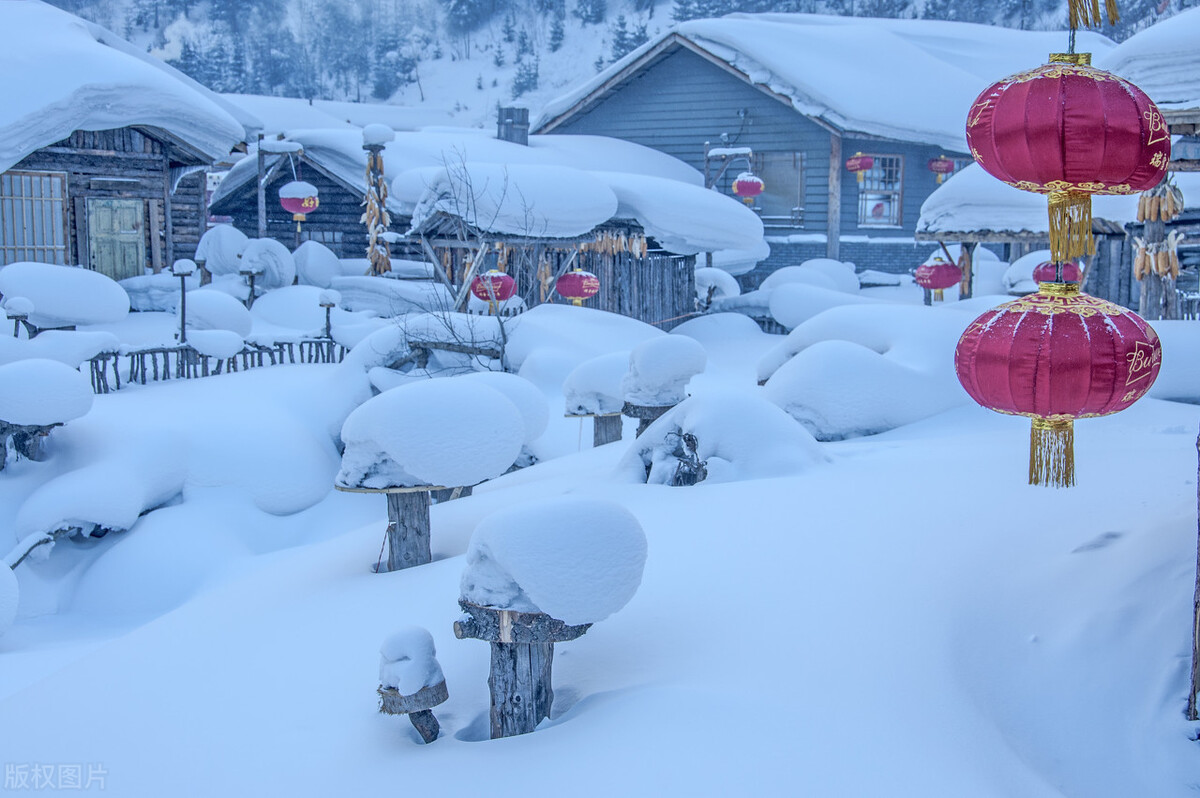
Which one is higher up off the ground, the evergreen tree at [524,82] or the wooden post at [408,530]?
the evergreen tree at [524,82]

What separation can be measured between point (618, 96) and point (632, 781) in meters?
23.4

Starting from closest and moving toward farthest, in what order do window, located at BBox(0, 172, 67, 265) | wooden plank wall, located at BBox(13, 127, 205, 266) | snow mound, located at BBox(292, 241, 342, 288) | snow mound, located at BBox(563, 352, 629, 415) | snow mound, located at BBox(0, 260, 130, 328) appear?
snow mound, located at BBox(563, 352, 629, 415) < snow mound, located at BBox(0, 260, 130, 328) < window, located at BBox(0, 172, 67, 265) < wooden plank wall, located at BBox(13, 127, 205, 266) < snow mound, located at BBox(292, 241, 342, 288)

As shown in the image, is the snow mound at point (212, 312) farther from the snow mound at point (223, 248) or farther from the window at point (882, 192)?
the window at point (882, 192)

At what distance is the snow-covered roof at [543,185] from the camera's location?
14625 mm

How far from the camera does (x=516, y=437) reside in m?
6.29

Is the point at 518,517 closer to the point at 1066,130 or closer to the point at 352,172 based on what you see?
the point at 1066,130

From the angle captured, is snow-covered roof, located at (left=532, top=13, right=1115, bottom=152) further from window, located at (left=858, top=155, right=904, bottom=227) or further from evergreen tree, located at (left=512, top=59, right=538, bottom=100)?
evergreen tree, located at (left=512, top=59, right=538, bottom=100)

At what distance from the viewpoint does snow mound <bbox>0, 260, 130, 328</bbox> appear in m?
12.8

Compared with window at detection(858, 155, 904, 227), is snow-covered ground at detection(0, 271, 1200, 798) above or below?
below

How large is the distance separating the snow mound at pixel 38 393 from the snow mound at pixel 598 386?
4.75m

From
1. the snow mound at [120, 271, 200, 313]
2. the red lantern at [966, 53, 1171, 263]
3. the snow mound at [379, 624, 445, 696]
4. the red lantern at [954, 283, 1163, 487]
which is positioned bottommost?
the snow mound at [379, 624, 445, 696]

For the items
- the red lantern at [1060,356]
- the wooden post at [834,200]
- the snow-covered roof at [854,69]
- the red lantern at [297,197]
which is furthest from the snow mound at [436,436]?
the wooden post at [834,200]

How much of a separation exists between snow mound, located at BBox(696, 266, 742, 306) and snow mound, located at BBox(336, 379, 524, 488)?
15584 mm

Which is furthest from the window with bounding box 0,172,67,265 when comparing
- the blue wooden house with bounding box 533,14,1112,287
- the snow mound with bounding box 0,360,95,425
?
the blue wooden house with bounding box 533,14,1112,287
